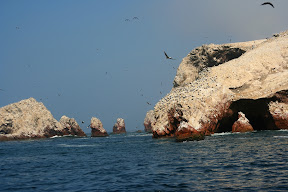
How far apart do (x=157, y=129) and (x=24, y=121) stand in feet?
201

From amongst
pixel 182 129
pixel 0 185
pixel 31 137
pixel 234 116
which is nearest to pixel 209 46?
pixel 234 116

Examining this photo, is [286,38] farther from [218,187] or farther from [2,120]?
[2,120]

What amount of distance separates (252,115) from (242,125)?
4393mm

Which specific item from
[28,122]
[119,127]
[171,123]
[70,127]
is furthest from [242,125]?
[119,127]

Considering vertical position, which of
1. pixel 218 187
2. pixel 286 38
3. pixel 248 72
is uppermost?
pixel 286 38

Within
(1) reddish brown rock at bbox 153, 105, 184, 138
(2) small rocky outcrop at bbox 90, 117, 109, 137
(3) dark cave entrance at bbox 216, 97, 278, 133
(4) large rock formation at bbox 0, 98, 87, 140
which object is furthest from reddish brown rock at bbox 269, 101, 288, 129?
(4) large rock formation at bbox 0, 98, 87, 140

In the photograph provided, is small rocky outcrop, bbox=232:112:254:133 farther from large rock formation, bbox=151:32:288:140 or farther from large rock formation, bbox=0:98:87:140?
large rock formation, bbox=0:98:87:140

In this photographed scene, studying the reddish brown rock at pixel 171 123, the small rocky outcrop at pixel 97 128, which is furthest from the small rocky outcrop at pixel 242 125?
the small rocky outcrop at pixel 97 128

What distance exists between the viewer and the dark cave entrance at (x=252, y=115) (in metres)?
48.5

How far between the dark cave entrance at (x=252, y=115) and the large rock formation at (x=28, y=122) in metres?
65.8

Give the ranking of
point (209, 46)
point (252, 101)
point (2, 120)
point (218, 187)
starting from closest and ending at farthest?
1. point (218, 187)
2. point (252, 101)
3. point (209, 46)
4. point (2, 120)

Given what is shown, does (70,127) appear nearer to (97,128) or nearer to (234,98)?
(97,128)

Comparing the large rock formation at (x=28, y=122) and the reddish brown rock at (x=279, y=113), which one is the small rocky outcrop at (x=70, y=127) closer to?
the large rock formation at (x=28, y=122)

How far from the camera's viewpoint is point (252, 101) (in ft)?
161
